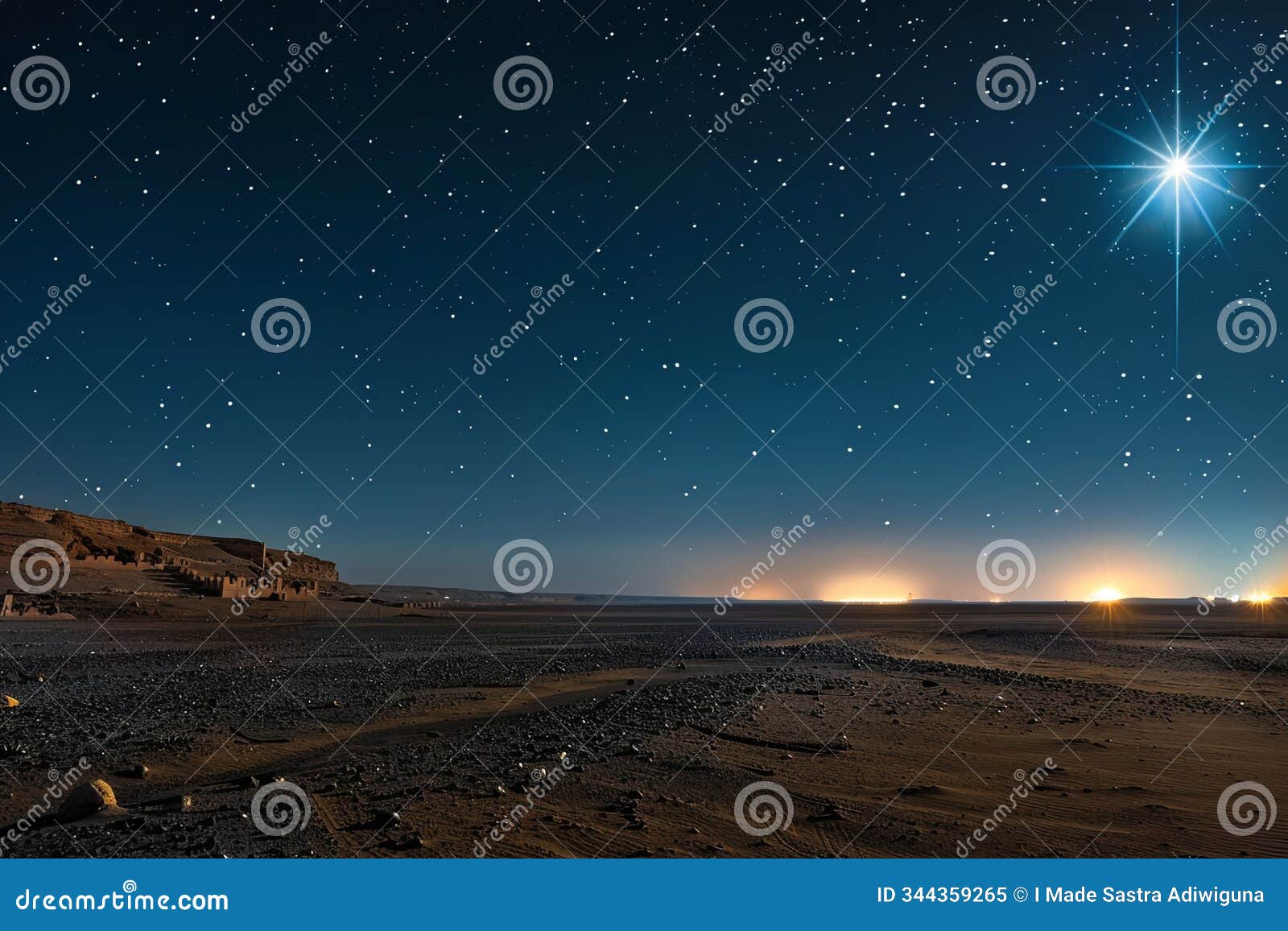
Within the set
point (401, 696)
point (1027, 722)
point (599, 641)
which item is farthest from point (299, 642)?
point (1027, 722)

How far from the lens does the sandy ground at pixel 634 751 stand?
6.43 metres

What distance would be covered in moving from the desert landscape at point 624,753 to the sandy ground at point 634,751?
0.05 m

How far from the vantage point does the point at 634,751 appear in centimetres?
940

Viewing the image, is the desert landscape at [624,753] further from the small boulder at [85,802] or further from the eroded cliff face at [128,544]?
the eroded cliff face at [128,544]

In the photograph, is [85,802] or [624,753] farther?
[624,753]

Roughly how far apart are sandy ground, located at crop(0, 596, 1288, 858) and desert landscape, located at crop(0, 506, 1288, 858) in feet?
0.15

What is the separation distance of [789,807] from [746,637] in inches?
1093

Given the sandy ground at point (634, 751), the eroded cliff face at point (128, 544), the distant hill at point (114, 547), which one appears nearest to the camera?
the sandy ground at point (634, 751)

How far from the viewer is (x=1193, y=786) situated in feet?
27.1

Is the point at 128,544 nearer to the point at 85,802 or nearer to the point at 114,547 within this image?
the point at 114,547

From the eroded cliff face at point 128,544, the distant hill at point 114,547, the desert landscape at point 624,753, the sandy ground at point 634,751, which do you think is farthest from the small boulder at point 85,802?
the eroded cliff face at point 128,544

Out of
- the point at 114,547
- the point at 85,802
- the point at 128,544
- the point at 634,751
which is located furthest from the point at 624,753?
the point at 128,544

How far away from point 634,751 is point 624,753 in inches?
6.2

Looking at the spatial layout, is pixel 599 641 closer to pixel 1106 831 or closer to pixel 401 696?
pixel 401 696
